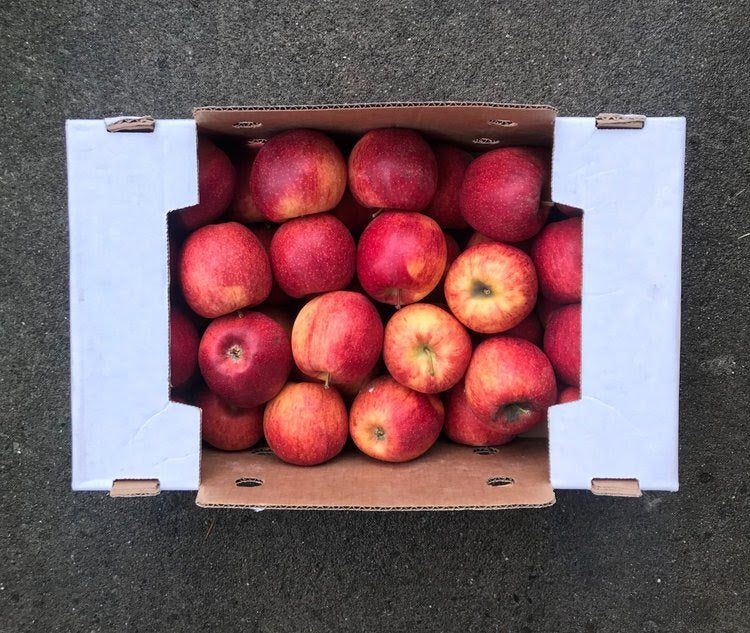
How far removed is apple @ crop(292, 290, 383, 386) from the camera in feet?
4.11

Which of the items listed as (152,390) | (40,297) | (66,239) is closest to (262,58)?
(66,239)

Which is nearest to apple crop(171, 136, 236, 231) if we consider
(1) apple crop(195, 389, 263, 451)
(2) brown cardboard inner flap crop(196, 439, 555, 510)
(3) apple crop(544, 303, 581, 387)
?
(1) apple crop(195, 389, 263, 451)

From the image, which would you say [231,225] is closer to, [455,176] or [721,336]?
[455,176]

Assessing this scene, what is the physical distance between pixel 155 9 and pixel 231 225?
0.85m

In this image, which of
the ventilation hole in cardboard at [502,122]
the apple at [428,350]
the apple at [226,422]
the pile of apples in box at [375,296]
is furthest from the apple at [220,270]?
the ventilation hole in cardboard at [502,122]

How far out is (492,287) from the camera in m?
1.26

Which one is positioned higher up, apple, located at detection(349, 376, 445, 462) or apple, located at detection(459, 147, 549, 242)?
apple, located at detection(459, 147, 549, 242)

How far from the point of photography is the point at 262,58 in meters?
1.69

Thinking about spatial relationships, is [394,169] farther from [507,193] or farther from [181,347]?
[181,347]

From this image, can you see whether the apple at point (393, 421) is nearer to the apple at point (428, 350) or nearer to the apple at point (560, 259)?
the apple at point (428, 350)

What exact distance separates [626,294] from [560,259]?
0.65ft

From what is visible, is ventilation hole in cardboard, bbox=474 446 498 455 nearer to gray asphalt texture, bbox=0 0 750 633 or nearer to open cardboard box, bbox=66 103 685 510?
open cardboard box, bbox=66 103 685 510

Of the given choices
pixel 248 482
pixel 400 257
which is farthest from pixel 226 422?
pixel 400 257

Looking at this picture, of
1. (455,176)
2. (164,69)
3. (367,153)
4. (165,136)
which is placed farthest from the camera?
(164,69)
